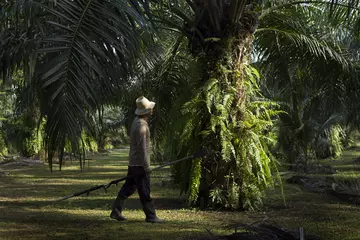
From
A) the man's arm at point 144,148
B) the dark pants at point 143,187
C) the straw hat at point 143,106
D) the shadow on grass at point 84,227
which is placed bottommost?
the shadow on grass at point 84,227

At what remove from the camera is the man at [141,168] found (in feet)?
25.7

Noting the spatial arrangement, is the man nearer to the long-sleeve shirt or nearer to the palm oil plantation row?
the long-sleeve shirt

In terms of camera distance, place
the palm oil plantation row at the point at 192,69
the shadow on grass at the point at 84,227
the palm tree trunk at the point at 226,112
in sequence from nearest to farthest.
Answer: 1. the palm oil plantation row at the point at 192,69
2. the shadow on grass at the point at 84,227
3. the palm tree trunk at the point at 226,112

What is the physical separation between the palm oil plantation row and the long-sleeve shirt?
1.80 feet

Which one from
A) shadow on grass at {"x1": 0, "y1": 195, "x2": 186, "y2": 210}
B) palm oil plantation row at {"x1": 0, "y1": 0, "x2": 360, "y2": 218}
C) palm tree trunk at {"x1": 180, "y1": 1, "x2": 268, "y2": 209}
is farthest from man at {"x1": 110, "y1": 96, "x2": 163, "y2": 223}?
shadow on grass at {"x1": 0, "y1": 195, "x2": 186, "y2": 210}

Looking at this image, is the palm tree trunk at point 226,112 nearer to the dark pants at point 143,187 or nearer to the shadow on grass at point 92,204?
the shadow on grass at point 92,204

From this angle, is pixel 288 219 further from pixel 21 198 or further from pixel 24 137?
pixel 24 137

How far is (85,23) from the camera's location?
196 inches

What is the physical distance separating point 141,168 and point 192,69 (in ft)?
9.66

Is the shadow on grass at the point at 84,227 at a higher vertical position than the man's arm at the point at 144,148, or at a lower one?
lower

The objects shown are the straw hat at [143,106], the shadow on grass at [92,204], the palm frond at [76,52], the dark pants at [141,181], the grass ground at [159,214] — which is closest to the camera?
the palm frond at [76,52]

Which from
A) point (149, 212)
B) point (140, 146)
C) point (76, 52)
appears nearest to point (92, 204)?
point (149, 212)

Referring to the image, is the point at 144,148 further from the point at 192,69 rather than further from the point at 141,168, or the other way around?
the point at 192,69

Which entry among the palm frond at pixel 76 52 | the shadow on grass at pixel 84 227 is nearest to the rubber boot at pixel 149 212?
the shadow on grass at pixel 84 227
